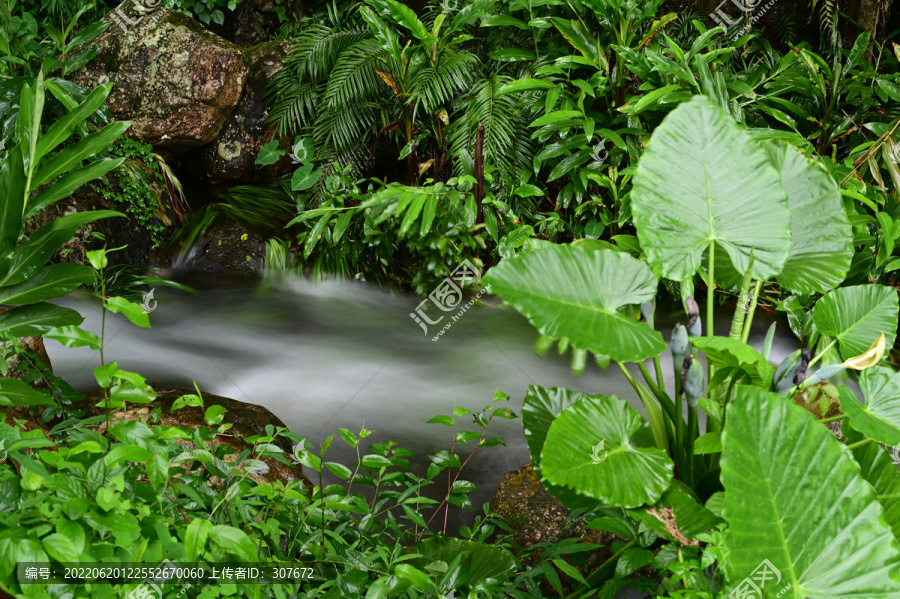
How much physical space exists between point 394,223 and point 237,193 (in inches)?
72.9

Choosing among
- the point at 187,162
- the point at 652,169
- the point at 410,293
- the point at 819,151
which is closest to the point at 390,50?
the point at 410,293

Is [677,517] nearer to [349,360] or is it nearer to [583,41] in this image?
[349,360]

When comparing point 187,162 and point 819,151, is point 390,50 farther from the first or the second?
point 819,151

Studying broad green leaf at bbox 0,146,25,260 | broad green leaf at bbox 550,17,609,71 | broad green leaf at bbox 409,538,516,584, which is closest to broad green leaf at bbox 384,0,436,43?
broad green leaf at bbox 550,17,609,71

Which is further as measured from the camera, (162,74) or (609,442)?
(162,74)

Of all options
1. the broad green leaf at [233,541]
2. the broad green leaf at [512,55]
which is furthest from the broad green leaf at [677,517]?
the broad green leaf at [512,55]

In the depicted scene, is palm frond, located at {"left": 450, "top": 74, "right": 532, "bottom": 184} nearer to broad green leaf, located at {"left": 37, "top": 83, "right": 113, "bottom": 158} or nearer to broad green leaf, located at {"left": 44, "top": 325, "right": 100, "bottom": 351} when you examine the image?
broad green leaf, located at {"left": 37, "top": 83, "right": 113, "bottom": 158}

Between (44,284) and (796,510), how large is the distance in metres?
1.59

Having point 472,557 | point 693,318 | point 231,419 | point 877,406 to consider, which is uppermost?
point 693,318

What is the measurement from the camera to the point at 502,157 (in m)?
3.86

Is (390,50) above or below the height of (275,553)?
above

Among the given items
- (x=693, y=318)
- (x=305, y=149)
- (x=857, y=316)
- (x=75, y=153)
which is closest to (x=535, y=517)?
(x=693, y=318)

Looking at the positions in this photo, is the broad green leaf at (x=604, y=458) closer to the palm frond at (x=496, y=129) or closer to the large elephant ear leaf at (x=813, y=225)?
the large elephant ear leaf at (x=813, y=225)

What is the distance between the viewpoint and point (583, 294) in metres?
1.26
